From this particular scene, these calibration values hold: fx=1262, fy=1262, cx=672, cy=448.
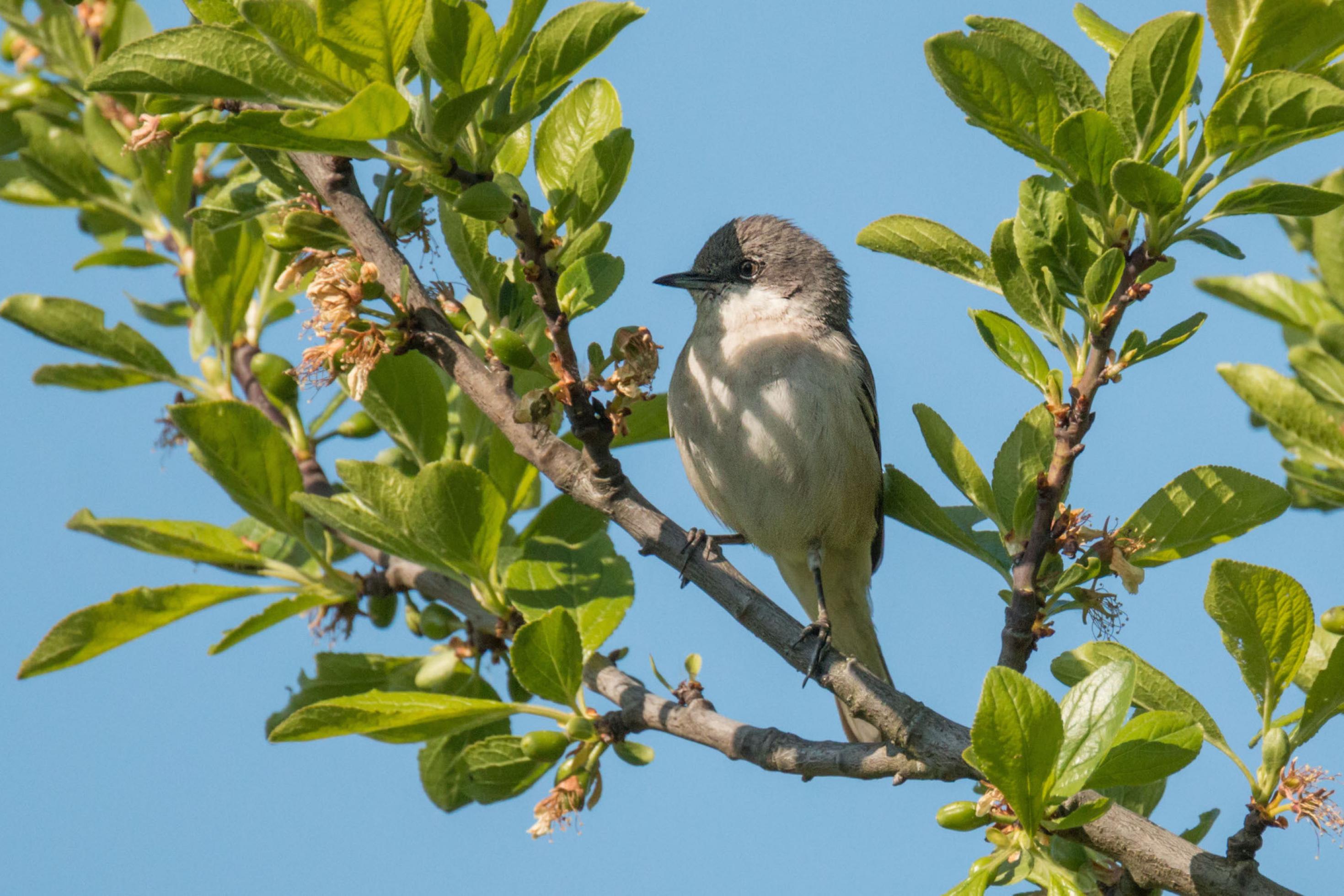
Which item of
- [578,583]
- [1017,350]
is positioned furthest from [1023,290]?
[578,583]

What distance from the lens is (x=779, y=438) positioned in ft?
16.8

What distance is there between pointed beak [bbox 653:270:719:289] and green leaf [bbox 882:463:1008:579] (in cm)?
254

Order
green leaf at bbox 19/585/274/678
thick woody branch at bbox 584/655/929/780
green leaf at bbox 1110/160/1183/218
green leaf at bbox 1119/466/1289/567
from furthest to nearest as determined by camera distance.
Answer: green leaf at bbox 19/585/274/678
green leaf at bbox 1119/466/1289/567
thick woody branch at bbox 584/655/929/780
green leaf at bbox 1110/160/1183/218

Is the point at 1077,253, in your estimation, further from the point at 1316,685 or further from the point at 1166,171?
the point at 1316,685

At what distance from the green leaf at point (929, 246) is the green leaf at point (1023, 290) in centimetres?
18

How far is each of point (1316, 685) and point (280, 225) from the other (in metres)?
2.96

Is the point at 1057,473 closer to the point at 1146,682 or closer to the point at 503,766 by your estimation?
the point at 1146,682

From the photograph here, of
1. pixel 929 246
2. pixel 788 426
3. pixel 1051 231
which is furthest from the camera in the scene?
pixel 788 426

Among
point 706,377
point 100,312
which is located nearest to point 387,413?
point 100,312

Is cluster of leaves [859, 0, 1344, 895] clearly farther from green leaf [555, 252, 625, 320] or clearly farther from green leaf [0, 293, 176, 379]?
green leaf [0, 293, 176, 379]

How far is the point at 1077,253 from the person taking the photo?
114 inches

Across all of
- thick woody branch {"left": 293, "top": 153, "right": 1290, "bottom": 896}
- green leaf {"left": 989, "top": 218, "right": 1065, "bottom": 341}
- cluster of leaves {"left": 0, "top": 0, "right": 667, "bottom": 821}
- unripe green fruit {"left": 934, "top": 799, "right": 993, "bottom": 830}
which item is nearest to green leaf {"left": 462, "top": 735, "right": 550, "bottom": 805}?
cluster of leaves {"left": 0, "top": 0, "right": 667, "bottom": 821}

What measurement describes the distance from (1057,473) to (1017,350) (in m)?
0.34

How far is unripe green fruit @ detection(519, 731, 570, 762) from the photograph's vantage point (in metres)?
3.34
